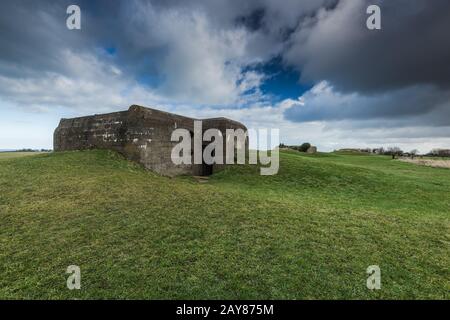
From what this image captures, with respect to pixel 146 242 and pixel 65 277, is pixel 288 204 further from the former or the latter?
pixel 65 277

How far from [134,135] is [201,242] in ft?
29.5

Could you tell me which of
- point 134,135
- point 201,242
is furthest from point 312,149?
point 201,242

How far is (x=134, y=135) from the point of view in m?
12.4

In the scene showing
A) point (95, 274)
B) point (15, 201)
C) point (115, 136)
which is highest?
point (115, 136)

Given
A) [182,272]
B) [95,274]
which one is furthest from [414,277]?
[95,274]

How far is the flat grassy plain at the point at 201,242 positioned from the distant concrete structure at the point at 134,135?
9.60 ft

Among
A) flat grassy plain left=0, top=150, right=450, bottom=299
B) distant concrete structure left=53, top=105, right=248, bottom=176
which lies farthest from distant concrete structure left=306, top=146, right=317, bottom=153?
flat grassy plain left=0, top=150, right=450, bottom=299

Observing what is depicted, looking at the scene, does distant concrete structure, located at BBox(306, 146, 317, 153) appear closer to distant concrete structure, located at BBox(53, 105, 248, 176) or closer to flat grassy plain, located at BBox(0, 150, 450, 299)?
distant concrete structure, located at BBox(53, 105, 248, 176)

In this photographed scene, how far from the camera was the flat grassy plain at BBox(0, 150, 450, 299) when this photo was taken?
364 cm

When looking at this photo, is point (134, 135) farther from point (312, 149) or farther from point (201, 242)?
point (312, 149)

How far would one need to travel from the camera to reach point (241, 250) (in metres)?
4.76

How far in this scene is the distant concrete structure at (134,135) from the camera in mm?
12488

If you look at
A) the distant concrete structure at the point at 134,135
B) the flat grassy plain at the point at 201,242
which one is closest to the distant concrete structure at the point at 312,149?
the distant concrete structure at the point at 134,135
